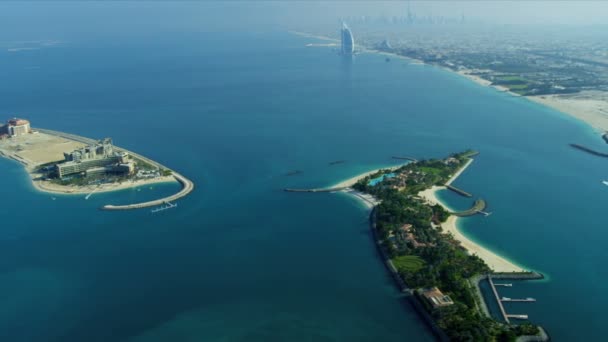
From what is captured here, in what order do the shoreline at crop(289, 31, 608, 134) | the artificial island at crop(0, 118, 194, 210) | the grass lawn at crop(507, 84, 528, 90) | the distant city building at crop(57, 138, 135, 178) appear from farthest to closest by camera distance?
the grass lawn at crop(507, 84, 528, 90)
the shoreline at crop(289, 31, 608, 134)
the distant city building at crop(57, 138, 135, 178)
the artificial island at crop(0, 118, 194, 210)

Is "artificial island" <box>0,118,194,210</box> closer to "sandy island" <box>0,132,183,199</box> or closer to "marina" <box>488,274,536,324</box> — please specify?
"sandy island" <box>0,132,183,199</box>

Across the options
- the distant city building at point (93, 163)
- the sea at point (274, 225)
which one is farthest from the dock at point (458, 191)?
the distant city building at point (93, 163)

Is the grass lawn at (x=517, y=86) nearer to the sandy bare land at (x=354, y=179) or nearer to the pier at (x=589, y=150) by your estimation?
the pier at (x=589, y=150)

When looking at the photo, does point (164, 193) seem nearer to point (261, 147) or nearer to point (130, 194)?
point (130, 194)

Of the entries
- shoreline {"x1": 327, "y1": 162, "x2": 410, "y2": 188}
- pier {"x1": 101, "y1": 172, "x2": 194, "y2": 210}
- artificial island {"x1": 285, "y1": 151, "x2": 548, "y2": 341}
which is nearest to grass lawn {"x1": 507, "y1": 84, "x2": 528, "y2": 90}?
shoreline {"x1": 327, "y1": 162, "x2": 410, "y2": 188}

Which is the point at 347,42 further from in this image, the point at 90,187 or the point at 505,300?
the point at 505,300

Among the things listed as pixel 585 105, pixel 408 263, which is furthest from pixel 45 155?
pixel 585 105

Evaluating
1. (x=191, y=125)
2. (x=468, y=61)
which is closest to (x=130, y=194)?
(x=191, y=125)
